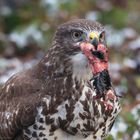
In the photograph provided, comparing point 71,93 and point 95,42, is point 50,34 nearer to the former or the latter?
point 71,93

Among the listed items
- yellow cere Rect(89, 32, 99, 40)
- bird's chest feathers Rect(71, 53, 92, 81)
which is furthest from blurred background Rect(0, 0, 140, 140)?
yellow cere Rect(89, 32, 99, 40)

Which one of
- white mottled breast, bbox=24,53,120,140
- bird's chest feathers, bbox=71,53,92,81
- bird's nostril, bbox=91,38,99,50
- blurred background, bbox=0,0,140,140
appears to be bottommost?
white mottled breast, bbox=24,53,120,140

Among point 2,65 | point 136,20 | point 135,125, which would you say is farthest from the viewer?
point 136,20

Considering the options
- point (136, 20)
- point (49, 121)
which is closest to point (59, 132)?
point (49, 121)

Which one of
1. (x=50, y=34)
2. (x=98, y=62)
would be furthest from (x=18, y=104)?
(x=50, y=34)

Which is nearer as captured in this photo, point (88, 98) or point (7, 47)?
point (88, 98)

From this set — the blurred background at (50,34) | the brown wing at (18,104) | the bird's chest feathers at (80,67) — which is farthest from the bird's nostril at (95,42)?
the blurred background at (50,34)

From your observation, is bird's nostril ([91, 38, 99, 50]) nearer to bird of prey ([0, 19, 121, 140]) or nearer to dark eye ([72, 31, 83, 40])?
bird of prey ([0, 19, 121, 140])

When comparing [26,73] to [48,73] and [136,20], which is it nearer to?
[48,73]
